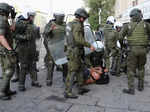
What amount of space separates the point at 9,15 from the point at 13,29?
0.31 metres

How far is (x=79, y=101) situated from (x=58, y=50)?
1.53m

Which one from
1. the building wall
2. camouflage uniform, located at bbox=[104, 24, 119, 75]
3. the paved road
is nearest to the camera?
the paved road

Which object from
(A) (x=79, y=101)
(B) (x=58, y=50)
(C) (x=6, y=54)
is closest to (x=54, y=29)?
(B) (x=58, y=50)

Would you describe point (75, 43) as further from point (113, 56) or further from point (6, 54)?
point (113, 56)

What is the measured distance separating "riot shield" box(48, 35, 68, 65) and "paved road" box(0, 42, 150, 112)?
0.73 meters

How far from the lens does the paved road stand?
3328mm

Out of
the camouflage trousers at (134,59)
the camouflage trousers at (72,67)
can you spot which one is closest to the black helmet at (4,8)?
the camouflage trousers at (72,67)

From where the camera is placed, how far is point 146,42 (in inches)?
160

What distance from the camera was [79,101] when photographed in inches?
146

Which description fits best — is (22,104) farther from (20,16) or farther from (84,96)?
(20,16)

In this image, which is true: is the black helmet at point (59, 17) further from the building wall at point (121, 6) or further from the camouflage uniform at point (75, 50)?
the building wall at point (121, 6)

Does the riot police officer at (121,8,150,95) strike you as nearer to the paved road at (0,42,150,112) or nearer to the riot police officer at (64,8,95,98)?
the paved road at (0,42,150,112)

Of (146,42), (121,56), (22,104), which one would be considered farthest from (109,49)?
(22,104)

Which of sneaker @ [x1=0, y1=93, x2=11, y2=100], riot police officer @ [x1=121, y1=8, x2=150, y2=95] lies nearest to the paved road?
sneaker @ [x1=0, y1=93, x2=11, y2=100]
